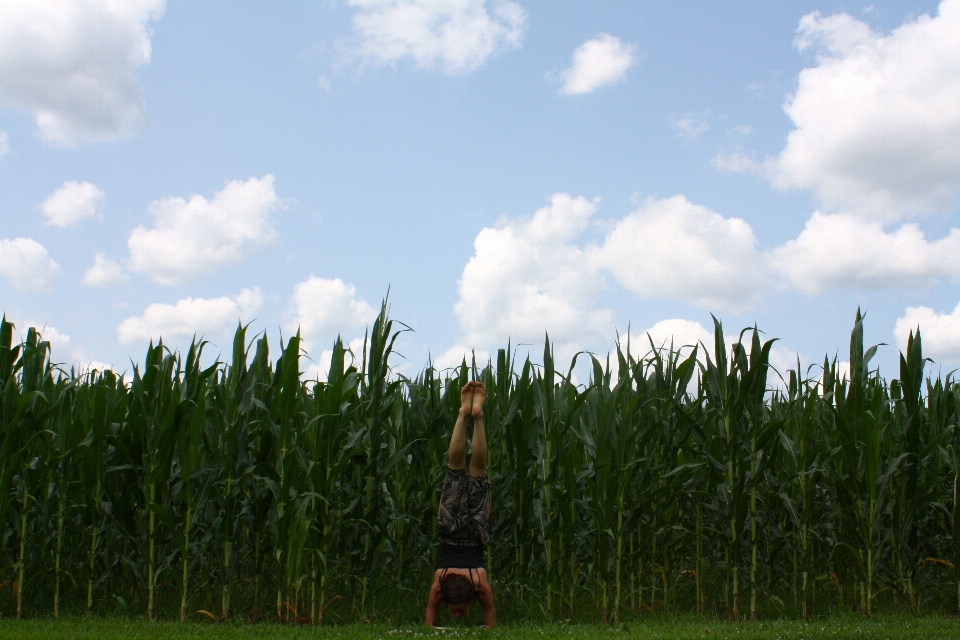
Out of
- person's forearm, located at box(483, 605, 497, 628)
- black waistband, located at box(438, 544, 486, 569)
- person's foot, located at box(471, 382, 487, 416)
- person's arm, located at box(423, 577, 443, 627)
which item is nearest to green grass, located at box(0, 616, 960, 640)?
person's forearm, located at box(483, 605, 497, 628)

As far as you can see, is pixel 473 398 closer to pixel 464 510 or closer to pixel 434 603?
pixel 464 510

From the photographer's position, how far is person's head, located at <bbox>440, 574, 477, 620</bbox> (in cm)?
586

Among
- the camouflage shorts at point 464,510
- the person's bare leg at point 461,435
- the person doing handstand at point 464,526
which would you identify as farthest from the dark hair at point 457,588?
the person's bare leg at point 461,435

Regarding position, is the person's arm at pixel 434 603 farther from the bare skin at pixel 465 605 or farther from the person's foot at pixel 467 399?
the person's foot at pixel 467 399

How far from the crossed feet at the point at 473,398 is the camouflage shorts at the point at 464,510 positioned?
20.1 inches

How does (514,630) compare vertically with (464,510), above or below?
below

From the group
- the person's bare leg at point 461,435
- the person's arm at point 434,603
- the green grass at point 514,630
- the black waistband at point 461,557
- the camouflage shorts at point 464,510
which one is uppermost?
the person's bare leg at point 461,435

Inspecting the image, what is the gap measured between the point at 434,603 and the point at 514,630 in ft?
2.30

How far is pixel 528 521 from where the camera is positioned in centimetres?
646

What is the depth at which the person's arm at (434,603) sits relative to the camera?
19.1 feet

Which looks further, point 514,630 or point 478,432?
point 478,432

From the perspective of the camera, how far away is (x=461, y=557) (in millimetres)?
5926

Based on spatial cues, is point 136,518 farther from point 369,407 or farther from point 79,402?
point 369,407

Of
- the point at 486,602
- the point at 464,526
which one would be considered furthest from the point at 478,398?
the point at 486,602
